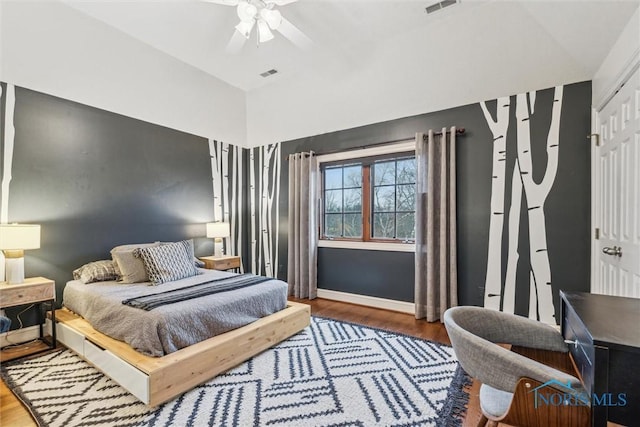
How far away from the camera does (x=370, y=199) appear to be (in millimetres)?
4160

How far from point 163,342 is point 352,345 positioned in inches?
64.0

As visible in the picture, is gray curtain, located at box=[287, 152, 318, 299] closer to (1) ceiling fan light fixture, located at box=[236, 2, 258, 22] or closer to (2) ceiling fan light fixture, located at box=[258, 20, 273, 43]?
(2) ceiling fan light fixture, located at box=[258, 20, 273, 43]

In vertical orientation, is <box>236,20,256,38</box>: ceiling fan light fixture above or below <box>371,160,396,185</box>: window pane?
above

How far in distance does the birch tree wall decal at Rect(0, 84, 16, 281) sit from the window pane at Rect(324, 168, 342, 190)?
3510mm

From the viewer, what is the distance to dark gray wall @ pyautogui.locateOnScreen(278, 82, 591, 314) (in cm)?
283

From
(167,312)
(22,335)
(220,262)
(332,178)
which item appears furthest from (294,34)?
(22,335)

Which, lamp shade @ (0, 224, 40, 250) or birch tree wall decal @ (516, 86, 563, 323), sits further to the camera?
birch tree wall decal @ (516, 86, 563, 323)

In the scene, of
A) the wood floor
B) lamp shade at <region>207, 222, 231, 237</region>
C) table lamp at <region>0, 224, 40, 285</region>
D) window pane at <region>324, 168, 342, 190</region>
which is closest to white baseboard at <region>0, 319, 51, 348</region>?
the wood floor

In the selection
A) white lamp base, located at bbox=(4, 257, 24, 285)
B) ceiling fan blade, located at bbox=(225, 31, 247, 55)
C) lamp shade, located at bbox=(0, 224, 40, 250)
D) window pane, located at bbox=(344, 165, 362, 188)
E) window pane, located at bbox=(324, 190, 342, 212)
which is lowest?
white lamp base, located at bbox=(4, 257, 24, 285)

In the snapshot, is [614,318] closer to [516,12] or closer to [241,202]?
[516,12]

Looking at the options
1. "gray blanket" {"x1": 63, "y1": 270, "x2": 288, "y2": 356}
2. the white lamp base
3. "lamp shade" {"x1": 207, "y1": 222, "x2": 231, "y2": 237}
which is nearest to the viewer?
"gray blanket" {"x1": 63, "y1": 270, "x2": 288, "y2": 356}

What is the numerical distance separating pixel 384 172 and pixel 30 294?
3.95m

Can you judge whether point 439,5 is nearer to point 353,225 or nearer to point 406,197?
point 406,197

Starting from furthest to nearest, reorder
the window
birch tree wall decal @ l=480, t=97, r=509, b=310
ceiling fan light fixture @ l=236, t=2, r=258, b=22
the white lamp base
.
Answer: the window
birch tree wall decal @ l=480, t=97, r=509, b=310
the white lamp base
ceiling fan light fixture @ l=236, t=2, r=258, b=22
